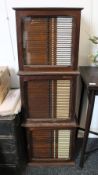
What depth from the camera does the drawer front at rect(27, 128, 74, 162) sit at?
5.50 feet

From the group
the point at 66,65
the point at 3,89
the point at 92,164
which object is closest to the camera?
the point at 66,65

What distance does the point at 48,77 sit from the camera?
146 centimetres

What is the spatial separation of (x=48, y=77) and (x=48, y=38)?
28 cm

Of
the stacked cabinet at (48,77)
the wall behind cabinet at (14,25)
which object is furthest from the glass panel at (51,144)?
the wall behind cabinet at (14,25)

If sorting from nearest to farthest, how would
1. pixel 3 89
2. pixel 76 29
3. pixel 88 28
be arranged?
pixel 76 29, pixel 3 89, pixel 88 28

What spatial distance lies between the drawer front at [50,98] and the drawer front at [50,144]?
0.15 meters

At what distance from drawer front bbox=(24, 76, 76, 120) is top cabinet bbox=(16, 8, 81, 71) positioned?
0.38 ft

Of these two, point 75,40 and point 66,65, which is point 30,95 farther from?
point 75,40

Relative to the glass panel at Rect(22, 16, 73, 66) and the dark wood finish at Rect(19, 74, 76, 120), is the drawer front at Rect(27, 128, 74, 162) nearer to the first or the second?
the dark wood finish at Rect(19, 74, 76, 120)

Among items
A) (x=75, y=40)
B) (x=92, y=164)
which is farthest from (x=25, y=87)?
(x=92, y=164)

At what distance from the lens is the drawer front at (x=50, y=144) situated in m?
1.68

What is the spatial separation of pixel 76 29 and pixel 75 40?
0.07 metres

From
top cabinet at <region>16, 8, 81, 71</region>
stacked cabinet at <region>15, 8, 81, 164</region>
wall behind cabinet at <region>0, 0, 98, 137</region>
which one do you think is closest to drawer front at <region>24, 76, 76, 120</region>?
stacked cabinet at <region>15, 8, 81, 164</region>

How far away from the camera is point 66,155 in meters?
1.79
